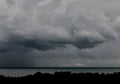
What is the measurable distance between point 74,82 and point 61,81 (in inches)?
78.9

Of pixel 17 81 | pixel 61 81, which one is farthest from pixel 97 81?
pixel 17 81

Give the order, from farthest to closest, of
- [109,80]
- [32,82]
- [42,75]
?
[42,75], [109,80], [32,82]

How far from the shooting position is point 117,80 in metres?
51.0

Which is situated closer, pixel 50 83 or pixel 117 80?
pixel 50 83

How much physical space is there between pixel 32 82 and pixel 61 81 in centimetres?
435

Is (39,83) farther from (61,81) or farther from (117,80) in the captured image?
(117,80)

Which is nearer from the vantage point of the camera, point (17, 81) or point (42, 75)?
point (17, 81)

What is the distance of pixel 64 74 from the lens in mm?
57812

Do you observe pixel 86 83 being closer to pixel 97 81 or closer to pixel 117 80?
pixel 97 81

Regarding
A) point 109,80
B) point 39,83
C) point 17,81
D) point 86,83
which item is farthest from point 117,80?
point 17,81

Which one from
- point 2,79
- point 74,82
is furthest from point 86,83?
point 2,79

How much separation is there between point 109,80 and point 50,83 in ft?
31.9

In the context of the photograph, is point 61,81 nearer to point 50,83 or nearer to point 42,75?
point 50,83

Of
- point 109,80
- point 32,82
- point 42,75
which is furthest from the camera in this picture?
point 42,75
